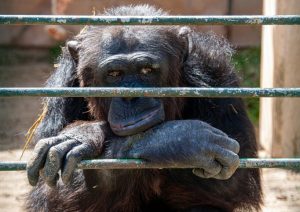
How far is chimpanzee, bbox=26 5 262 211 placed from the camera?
3639mm

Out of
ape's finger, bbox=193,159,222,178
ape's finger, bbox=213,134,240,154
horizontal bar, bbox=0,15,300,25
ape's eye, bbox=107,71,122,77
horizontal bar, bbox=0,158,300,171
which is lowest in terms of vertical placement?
ape's finger, bbox=193,159,222,178

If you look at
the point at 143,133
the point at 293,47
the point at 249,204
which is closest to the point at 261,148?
the point at 293,47

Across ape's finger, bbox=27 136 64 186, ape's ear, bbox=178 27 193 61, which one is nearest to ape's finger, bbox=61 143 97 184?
ape's finger, bbox=27 136 64 186

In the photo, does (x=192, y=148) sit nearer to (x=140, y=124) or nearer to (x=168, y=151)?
(x=168, y=151)

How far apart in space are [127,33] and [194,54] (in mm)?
694

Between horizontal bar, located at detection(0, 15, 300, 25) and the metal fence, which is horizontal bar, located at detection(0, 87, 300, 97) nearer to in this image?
the metal fence

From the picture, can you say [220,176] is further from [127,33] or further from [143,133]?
[127,33]

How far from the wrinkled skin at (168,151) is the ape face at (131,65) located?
11.3 inches

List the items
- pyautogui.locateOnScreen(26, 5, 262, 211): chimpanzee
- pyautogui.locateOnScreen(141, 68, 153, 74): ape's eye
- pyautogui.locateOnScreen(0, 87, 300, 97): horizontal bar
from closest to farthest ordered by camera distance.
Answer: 1. pyautogui.locateOnScreen(0, 87, 300, 97): horizontal bar
2. pyautogui.locateOnScreen(26, 5, 262, 211): chimpanzee
3. pyautogui.locateOnScreen(141, 68, 153, 74): ape's eye

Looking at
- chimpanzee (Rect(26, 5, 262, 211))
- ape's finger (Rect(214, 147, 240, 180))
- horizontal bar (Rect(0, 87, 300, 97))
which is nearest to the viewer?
horizontal bar (Rect(0, 87, 300, 97))

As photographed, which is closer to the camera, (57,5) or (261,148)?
(261,148)

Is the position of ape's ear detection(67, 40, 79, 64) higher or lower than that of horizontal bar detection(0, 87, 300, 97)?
higher

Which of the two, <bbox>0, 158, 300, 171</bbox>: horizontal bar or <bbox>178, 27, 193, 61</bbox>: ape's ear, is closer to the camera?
<bbox>0, 158, 300, 171</bbox>: horizontal bar

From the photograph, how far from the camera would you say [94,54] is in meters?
4.68
